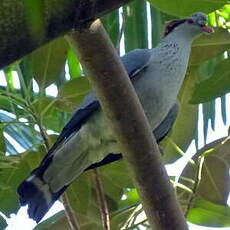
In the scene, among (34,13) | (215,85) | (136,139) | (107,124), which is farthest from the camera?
(107,124)

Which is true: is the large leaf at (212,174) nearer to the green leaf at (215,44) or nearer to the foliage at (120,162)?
the foliage at (120,162)

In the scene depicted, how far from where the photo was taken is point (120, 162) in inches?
70.1

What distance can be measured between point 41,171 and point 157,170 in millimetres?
757

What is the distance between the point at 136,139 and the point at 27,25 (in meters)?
0.62

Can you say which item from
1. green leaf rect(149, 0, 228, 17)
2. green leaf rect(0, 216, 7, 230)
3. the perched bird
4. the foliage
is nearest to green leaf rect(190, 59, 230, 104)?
the foliage

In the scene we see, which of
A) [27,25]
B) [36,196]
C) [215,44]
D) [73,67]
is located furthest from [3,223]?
[27,25]

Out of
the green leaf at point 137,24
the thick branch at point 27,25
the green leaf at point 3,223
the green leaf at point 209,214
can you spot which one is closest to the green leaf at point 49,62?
the green leaf at point 137,24

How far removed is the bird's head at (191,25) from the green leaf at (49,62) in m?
0.52

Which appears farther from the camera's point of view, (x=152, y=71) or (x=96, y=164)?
(x=152, y=71)

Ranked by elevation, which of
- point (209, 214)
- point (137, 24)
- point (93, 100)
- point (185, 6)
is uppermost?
point (185, 6)

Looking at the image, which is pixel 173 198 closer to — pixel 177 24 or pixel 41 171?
pixel 41 171

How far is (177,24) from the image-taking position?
7.43 feet

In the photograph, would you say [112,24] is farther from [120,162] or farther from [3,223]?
[3,223]

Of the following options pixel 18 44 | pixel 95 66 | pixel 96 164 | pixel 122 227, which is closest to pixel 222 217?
pixel 122 227
